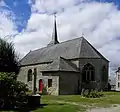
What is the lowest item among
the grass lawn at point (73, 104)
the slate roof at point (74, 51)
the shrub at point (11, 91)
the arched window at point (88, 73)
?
the grass lawn at point (73, 104)

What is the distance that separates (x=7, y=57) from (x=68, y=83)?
11.6 m

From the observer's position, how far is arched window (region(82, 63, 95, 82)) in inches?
1454

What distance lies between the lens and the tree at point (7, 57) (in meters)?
25.0

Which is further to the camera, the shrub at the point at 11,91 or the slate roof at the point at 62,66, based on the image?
the slate roof at the point at 62,66

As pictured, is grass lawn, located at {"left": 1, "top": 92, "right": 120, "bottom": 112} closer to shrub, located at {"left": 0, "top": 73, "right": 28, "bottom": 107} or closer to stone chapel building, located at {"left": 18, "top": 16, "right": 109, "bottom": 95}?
shrub, located at {"left": 0, "top": 73, "right": 28, "bottom": 107}

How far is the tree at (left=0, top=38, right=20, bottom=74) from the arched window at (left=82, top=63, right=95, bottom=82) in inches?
530

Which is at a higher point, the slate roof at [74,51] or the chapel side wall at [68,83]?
the slate roof at [74,51]

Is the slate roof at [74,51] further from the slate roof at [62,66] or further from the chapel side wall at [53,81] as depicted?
the chapel side wall at [53,81]

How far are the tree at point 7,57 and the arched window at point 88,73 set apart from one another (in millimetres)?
13460

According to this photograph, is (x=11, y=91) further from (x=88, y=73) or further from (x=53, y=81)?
(x=88, y=73)

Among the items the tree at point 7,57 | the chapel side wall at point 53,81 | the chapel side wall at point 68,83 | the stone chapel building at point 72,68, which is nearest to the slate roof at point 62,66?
the stone chapel building at point 72,68

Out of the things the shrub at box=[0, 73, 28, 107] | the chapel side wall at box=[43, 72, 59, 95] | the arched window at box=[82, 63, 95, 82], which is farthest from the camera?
the arched window at box=[82, 63, 95, 82]

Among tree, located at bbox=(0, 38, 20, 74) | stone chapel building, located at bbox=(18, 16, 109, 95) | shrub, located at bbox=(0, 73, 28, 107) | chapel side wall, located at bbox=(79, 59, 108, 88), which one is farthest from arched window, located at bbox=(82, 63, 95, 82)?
shrub, located at bbox=(0, 73, 28, 107)

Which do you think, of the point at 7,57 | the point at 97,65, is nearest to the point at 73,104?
the point at 7,57
